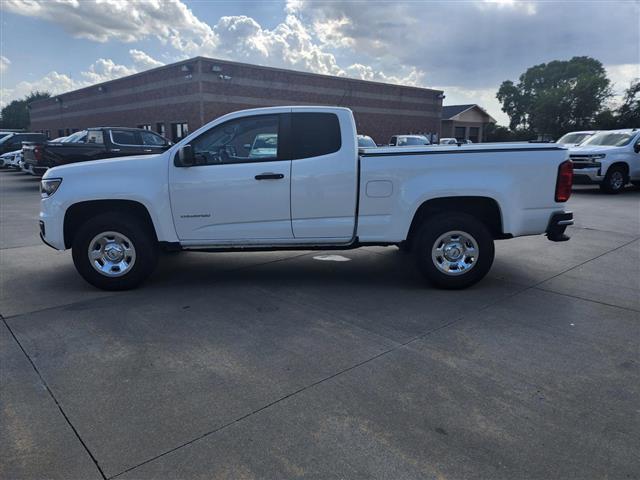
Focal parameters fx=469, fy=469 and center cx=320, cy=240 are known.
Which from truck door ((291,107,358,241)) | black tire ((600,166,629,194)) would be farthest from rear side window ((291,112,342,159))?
black tire ((600,166,629,194))

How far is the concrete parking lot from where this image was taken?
2.54 metres

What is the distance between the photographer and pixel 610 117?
1468 inches

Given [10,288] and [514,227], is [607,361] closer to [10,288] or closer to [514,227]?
[514,227]

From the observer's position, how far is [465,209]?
17.6 ft

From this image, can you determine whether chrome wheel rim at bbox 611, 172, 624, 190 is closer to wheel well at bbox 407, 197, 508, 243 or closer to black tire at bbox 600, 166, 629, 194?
black tire at bbox 600, 166, 629, 194

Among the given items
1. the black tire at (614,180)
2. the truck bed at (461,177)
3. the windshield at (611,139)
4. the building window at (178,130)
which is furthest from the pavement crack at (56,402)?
the building window at (178,130)

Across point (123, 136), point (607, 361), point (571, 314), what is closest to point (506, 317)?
point (571, 314)

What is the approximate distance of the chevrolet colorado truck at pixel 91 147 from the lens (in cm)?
1452

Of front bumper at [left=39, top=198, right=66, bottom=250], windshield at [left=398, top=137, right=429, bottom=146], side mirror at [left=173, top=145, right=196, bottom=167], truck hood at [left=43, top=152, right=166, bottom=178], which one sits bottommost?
front bumper at [left=39, top=198, right=66, bottom=250]

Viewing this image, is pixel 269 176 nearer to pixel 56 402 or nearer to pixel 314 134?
pixel 314 134

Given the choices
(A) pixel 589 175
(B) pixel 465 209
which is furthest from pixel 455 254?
(A) pixel 589 175

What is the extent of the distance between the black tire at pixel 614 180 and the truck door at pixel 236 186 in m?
12.7

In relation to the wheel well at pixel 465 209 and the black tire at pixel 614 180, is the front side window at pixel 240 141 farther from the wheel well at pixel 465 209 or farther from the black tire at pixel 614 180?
the black tire at pixel 614 180

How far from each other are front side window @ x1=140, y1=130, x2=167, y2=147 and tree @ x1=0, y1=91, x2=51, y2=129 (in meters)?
74.8
